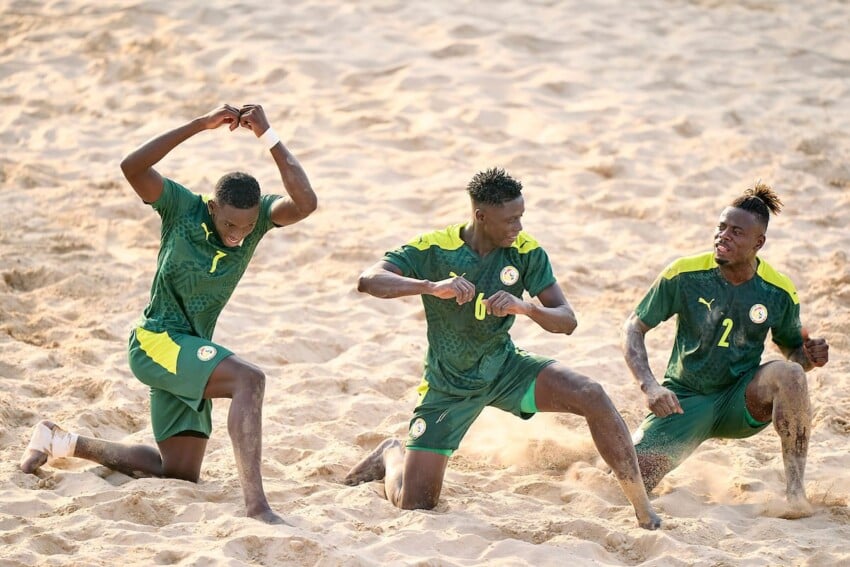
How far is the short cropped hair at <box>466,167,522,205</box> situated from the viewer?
502cm

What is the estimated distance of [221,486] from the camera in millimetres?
5152

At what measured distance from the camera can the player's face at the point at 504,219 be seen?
502 cm

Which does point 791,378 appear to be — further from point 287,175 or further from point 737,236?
point 287,175

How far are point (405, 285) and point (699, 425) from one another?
5.21 ft

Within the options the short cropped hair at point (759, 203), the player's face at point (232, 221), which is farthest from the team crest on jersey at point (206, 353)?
the short cropped hair at point (759, 203)

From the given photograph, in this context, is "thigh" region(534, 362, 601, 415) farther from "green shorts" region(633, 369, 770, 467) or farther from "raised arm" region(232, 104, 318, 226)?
"raised arm" region(232, 104, 318, 226)

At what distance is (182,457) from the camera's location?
205 inches

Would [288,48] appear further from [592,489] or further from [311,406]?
[592,489]

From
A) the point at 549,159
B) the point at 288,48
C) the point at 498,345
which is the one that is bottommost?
the point at 498,345

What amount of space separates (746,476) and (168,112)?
590 cm

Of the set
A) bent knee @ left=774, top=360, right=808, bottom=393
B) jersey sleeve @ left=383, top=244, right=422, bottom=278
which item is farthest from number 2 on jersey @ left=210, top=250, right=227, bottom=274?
bent knee @ left=774, top=360, right=808, bottom=393

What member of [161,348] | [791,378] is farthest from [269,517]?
[791,378]

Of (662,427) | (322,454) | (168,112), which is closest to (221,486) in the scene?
(322,454)

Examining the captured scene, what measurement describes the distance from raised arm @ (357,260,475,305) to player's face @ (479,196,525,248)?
26cm
